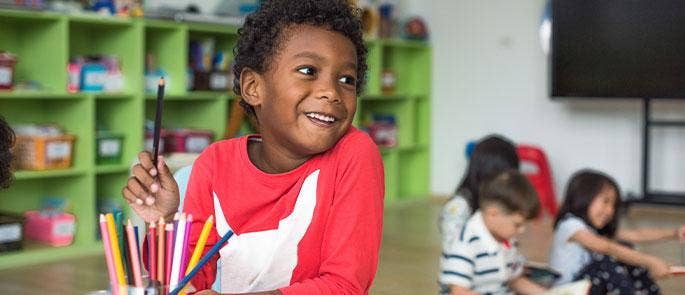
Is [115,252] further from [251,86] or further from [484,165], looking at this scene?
[484,165]

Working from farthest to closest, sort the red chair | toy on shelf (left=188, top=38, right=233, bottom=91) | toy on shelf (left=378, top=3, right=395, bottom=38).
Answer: toy on shelf (left=378, top=3, right=395, bottom=38) → the red chair → toy on shelf (left=188, top=38, right=233, bottom=91)

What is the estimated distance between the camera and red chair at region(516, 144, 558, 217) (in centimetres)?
524

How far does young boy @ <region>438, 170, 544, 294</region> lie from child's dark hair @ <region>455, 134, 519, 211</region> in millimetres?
480

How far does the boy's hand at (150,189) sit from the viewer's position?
94 cm

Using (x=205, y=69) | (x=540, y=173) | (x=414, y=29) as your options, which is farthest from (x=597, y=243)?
(x=414, y=29)

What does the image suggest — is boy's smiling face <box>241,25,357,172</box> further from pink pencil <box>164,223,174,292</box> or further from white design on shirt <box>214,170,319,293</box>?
pink pencil <box>164,223,174,292</box>

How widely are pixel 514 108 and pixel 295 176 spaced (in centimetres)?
473

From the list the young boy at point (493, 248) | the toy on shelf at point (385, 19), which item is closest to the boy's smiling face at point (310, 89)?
the young boy at point (493, 248)

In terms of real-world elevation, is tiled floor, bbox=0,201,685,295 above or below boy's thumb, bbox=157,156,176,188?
below

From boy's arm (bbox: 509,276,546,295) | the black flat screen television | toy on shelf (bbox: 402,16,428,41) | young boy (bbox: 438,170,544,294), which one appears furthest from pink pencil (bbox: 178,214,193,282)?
toy on shelf (bbox: 402,16,428,41)

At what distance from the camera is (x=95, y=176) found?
4207mm

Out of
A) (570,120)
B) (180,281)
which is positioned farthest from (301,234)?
(570,120)

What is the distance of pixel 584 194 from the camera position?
256cm

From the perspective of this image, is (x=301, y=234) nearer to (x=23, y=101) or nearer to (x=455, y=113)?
(x=23, y=101)
